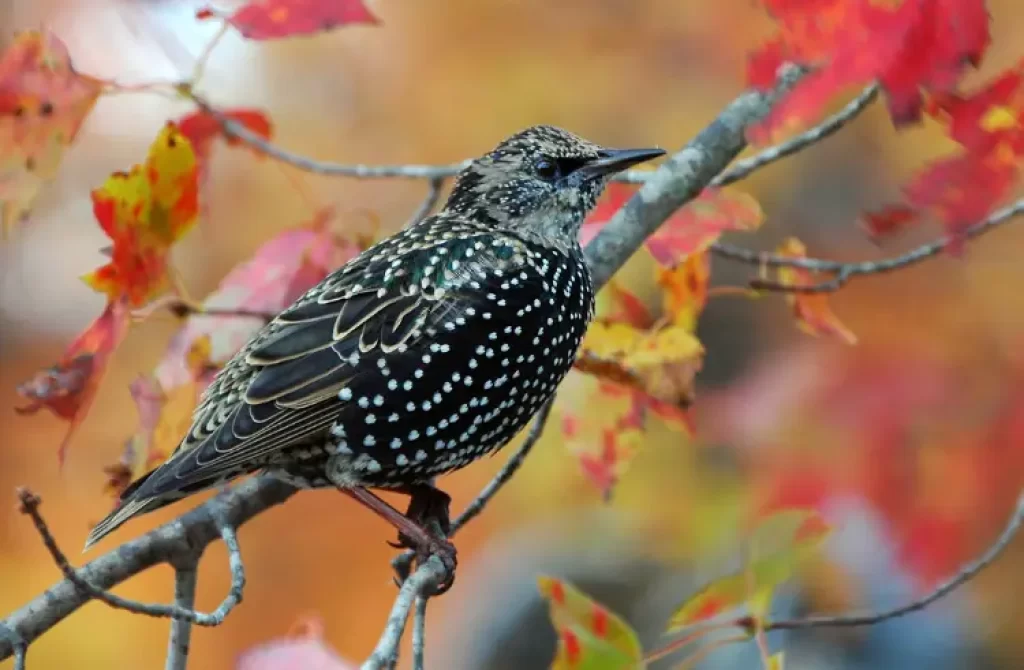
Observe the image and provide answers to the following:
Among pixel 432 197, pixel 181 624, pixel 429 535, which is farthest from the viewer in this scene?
pixel 432 197

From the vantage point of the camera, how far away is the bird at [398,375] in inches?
108

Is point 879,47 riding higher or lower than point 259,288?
lower

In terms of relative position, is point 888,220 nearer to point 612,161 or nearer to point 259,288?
point 612,161

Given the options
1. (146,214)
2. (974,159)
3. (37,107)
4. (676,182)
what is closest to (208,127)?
(37,107)

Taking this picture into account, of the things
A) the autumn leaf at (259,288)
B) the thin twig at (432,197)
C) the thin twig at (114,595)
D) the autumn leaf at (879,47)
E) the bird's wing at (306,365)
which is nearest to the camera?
the thin twig at (114,595)

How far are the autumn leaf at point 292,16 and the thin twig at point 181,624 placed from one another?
141 centimetres

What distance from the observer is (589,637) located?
8.61 ft

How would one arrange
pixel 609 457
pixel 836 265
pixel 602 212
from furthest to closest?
pixel 602 212, pixel 836 265, pixel 609 457

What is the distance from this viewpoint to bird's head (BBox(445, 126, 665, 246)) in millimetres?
3186

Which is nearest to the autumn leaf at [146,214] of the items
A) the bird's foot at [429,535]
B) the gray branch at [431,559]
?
the gray branch at [431,559]

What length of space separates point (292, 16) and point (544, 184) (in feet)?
2.85

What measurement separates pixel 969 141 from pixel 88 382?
2.14 meters

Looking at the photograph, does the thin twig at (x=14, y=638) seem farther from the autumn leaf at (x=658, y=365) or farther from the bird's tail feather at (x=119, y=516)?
the autumn leaf at (x=658, y=365)

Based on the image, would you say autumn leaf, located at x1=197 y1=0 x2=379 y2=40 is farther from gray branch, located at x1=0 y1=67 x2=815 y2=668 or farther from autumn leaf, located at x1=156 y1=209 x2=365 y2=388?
autumn leaf, located at x1=156 y1=209 x2=365 y2=388
